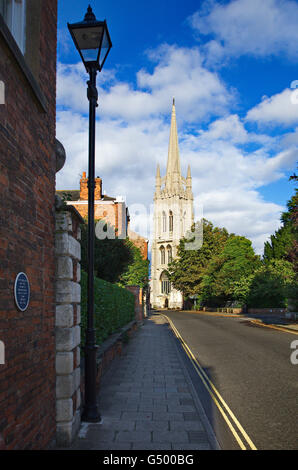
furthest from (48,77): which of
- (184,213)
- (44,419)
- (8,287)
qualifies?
(184,213)

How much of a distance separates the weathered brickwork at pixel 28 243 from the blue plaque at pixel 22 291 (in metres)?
0.07

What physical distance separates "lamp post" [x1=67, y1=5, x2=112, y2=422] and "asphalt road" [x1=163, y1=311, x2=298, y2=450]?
2022 millimetres

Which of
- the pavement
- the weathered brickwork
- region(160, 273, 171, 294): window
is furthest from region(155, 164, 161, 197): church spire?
the weathered brickwork

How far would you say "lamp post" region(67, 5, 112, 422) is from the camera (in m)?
5.96

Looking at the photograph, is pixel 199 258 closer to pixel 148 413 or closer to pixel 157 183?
pixel 157 183

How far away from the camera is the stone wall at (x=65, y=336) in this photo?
199 inches

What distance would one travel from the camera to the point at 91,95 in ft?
21.6

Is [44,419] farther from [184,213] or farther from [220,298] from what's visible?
[184,213]

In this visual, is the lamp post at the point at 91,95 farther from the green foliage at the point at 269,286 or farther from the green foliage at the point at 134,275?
the green foliage at the point at 269,286

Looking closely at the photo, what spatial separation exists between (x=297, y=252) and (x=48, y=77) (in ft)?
68.7

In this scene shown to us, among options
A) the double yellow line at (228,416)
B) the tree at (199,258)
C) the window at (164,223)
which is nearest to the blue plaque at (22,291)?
the double yellow line at (228,416)

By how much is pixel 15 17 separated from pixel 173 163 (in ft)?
342

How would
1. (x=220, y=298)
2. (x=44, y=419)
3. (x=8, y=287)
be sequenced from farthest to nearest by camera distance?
(x=220, y=298) → (x=44, y=419) → (x=8, y=287)
